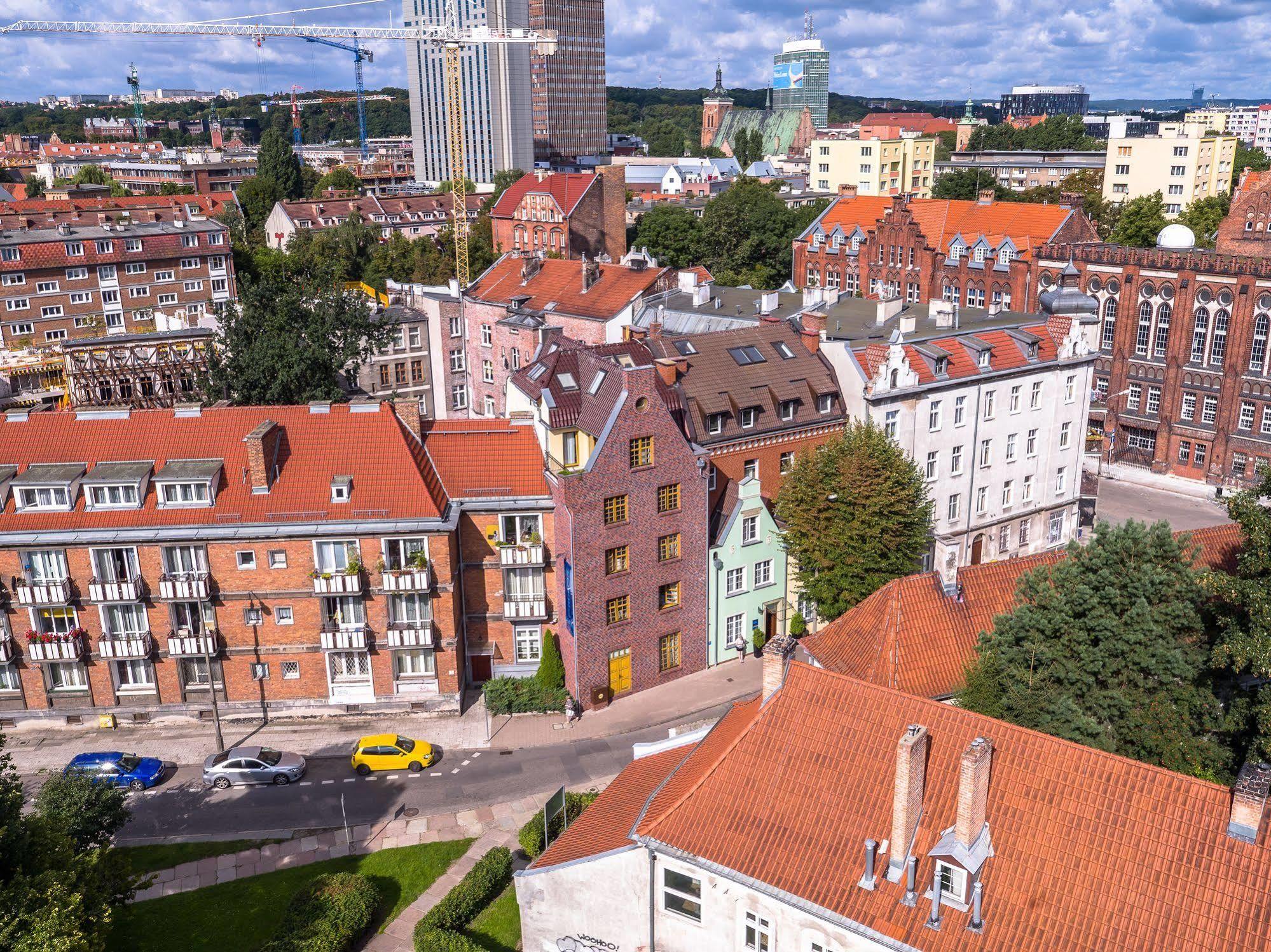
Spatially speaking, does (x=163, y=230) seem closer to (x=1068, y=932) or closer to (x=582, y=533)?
(x=582, y=533)

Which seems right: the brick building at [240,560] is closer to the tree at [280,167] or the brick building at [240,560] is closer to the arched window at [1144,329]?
the arched window at [1144,329]

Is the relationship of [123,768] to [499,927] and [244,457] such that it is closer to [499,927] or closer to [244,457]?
[244,457]

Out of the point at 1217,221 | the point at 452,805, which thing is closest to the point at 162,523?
the point at 452,805

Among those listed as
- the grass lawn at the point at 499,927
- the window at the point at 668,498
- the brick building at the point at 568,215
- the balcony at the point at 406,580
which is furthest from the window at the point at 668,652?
the brick building at the point at 568,215

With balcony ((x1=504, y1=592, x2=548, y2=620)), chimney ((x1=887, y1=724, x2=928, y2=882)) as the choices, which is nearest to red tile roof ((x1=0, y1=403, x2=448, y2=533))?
balcony ((x1=504, y1=592, x2=548, y2=620))

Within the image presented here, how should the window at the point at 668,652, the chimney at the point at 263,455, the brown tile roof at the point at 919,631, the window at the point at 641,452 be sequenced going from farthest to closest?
the window at the point at 668,652 < the window at the point at 641,452 < the chimney at the point at 263,455 < the brown tile roof at the point at 919,631

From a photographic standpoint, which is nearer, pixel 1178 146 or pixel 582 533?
pixel 582 533
